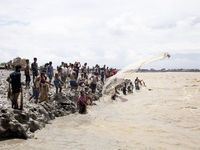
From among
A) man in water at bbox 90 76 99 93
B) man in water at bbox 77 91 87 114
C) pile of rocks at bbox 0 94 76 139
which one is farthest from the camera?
man in water at bbox 90 76 99 93

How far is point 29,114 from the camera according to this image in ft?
22.2

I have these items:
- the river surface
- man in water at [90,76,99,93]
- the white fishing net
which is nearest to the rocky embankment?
the river surface

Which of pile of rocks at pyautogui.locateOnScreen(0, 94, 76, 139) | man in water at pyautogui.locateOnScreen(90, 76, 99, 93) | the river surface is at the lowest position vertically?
the river surface

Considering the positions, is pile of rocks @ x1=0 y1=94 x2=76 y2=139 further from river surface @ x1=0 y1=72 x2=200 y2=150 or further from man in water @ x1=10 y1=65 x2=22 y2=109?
man in water @ x1=10 y1=65 x2=22 y2=109

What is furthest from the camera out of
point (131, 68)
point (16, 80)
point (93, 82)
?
point (93, 82)

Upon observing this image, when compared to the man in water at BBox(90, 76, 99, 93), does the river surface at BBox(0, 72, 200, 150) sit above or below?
below

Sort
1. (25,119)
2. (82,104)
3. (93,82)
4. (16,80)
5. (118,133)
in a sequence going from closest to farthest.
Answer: (16,80)
(25,119)
(118,133)
(82,104)
(93,82)

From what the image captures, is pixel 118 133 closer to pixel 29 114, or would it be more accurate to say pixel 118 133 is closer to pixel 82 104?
pixel 82 104

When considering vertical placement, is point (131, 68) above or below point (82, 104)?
above

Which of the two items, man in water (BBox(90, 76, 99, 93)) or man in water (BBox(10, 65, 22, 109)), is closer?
man in water (BBox(10, 65, 22, 109))

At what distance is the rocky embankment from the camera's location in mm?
5902

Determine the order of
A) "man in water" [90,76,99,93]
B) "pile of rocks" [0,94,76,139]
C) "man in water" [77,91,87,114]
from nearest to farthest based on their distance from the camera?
"pile of rocks" [0,94,76,139], "man in water" [77,91,87,114], "man in water" [90,76,99,93]

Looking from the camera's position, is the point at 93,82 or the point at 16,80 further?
the point at 93,82

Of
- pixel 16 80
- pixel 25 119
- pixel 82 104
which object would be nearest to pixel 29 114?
pixel 25 119
